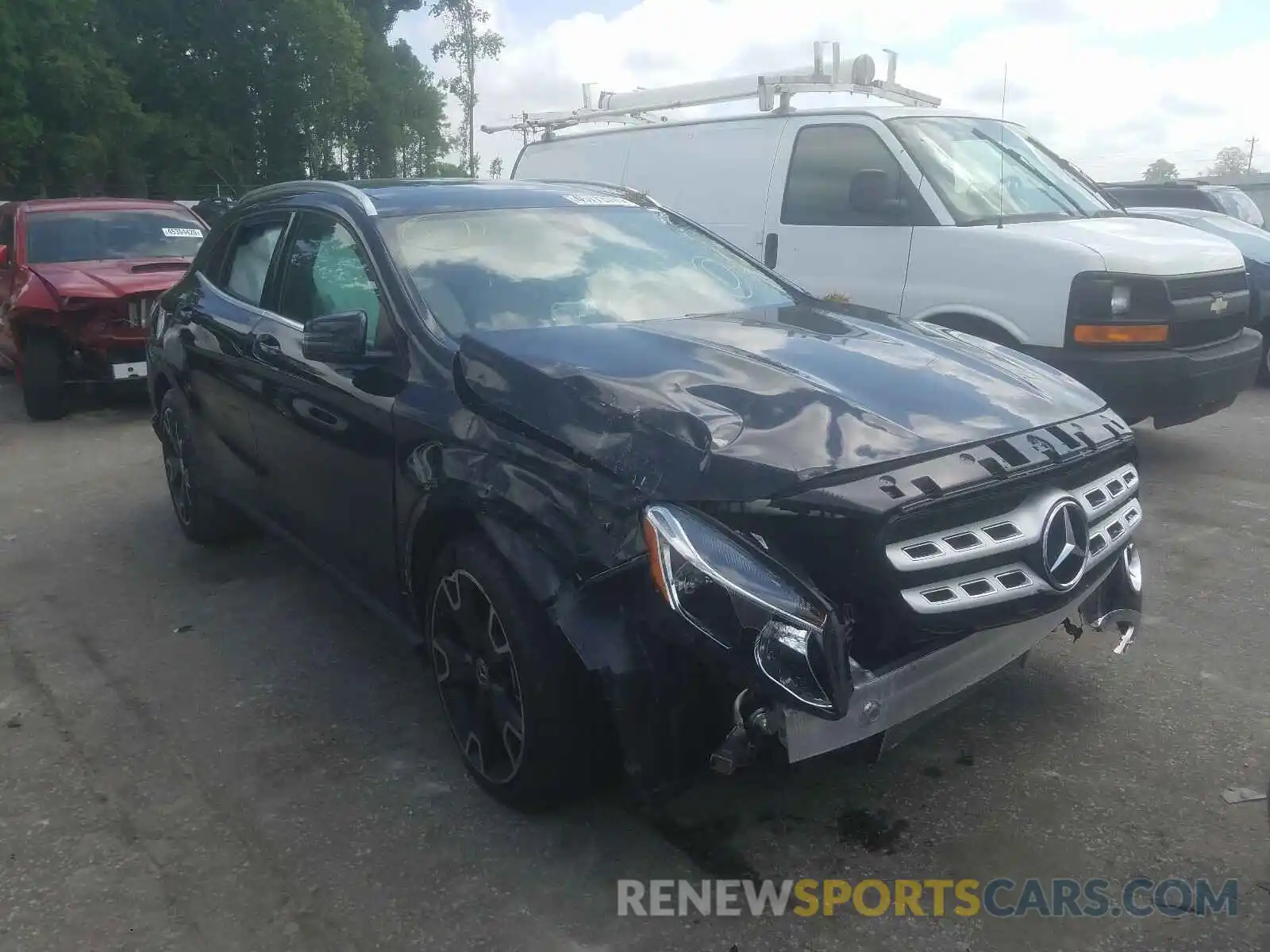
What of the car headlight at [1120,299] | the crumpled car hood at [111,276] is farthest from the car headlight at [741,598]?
the crumpled car hood at [111,276]

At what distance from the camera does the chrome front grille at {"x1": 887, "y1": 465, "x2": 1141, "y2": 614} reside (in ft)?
7.93

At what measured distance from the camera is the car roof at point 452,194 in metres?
3.82

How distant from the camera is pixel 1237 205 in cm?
1242

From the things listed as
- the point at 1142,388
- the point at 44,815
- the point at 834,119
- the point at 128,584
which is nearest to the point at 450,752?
the point at 44,815

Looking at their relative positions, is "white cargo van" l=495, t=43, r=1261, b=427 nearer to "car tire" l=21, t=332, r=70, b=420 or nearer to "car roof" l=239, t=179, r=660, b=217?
"car roof" l=239, t=179, r=660, b=217

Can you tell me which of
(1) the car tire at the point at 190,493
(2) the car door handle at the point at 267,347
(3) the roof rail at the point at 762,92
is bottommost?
(1) the car tire at the point at 190,493

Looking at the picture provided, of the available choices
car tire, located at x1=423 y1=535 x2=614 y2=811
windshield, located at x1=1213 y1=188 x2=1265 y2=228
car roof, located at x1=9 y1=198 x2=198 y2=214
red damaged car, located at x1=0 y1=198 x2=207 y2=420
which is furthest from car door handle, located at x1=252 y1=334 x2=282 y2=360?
windshield, located at x1=1213 y1=188 x2=1265 y2=228

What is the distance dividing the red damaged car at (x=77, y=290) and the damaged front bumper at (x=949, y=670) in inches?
289

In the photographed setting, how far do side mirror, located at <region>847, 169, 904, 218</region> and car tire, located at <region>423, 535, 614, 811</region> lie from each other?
3.85 meters

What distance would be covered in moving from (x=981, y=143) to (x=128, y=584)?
5246mm

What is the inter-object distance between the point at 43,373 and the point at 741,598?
7.90 m

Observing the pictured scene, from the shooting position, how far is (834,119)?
6.53 metres

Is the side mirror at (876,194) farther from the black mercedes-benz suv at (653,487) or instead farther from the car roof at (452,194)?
the black mercedes-benz suv at (653,487)

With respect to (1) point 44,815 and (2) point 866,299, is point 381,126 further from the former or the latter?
(1) point 44,815
